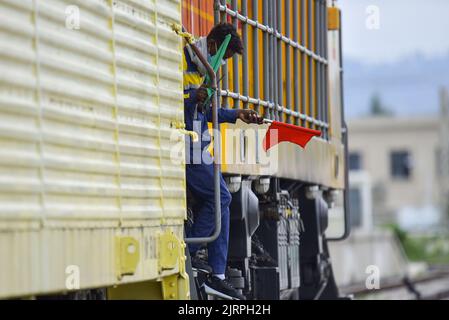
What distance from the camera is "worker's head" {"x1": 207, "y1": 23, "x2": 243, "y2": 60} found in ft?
26.9

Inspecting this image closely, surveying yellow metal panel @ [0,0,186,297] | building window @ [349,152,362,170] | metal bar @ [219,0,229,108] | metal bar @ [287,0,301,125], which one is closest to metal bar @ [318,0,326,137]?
metal bar @ [287,0,301,125]

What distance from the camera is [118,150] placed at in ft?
21.8

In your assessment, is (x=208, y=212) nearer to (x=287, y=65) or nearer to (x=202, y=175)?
(x=202, y=175)

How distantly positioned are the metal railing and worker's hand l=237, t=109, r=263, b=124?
1.31 feet

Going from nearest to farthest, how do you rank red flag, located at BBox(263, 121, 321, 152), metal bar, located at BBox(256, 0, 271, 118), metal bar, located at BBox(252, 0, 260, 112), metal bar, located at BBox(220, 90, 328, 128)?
metal bar, located at BBox(220, 90, 328, 128) < red flag, located at BBox(263, 121, 321, 152) < metal bar, located at BBox(252, 0, 260, 112) < metal bar, located at BBox(256, 0, 271, 118)

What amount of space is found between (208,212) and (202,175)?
300 mm

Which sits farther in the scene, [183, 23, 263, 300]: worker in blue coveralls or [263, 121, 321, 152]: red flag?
[263, 121, 321, 152]: red flag

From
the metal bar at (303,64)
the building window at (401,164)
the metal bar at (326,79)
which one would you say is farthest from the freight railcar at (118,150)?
the building window at (401,164)

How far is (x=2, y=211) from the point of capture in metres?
5.45

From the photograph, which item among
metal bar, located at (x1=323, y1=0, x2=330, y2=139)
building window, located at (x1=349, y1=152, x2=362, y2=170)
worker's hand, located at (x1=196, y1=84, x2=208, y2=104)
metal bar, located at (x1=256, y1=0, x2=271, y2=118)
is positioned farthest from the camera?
building window, located at (x1=349, y1=152, x2=362, y2=170)

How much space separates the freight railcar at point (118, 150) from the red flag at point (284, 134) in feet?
0.30

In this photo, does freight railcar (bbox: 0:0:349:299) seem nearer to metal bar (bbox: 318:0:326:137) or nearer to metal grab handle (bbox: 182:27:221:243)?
metal grab handle (bbox: 182:27:221:243)

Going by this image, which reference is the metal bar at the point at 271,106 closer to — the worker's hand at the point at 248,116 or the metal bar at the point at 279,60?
the metal bar at the point at 279,60

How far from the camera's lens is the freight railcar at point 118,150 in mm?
5707
